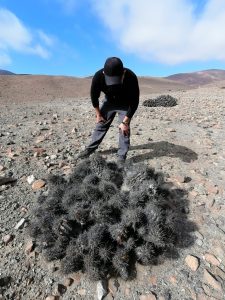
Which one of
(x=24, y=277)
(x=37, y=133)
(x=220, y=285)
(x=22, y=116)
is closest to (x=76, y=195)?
(x=24, y=277)

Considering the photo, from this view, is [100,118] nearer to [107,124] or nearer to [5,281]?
[107,124]

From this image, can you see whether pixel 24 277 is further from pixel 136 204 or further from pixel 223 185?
pixel 223 185

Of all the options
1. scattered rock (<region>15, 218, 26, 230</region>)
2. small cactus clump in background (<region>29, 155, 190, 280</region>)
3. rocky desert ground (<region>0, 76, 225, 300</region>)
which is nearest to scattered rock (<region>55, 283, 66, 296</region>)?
rocky desert ground (<region>0, 76, 225, 300</region>)

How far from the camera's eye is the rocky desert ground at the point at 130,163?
Answer: 2660mm

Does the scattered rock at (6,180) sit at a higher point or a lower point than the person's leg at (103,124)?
lower

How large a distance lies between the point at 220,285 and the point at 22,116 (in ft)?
20.5

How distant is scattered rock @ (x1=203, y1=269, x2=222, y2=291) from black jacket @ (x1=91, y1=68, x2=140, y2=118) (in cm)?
209

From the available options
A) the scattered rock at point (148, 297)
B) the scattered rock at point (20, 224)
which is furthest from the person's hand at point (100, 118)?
the scattered rock at point (148, 297)

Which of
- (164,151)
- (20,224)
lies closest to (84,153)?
(164,151)

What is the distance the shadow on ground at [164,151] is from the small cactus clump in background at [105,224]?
4.55 feet

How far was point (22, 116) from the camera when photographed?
7754 millimetres

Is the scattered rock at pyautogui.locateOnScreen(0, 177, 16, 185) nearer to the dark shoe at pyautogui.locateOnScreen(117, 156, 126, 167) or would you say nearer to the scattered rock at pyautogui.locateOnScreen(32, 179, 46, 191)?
the scattered rock at pyautogui.locateOnScreen(32, 179, 46, 191)

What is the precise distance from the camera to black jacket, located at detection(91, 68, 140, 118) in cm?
398

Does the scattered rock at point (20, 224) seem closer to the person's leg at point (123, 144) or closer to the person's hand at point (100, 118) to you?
the person's leg at point (123, 144)
